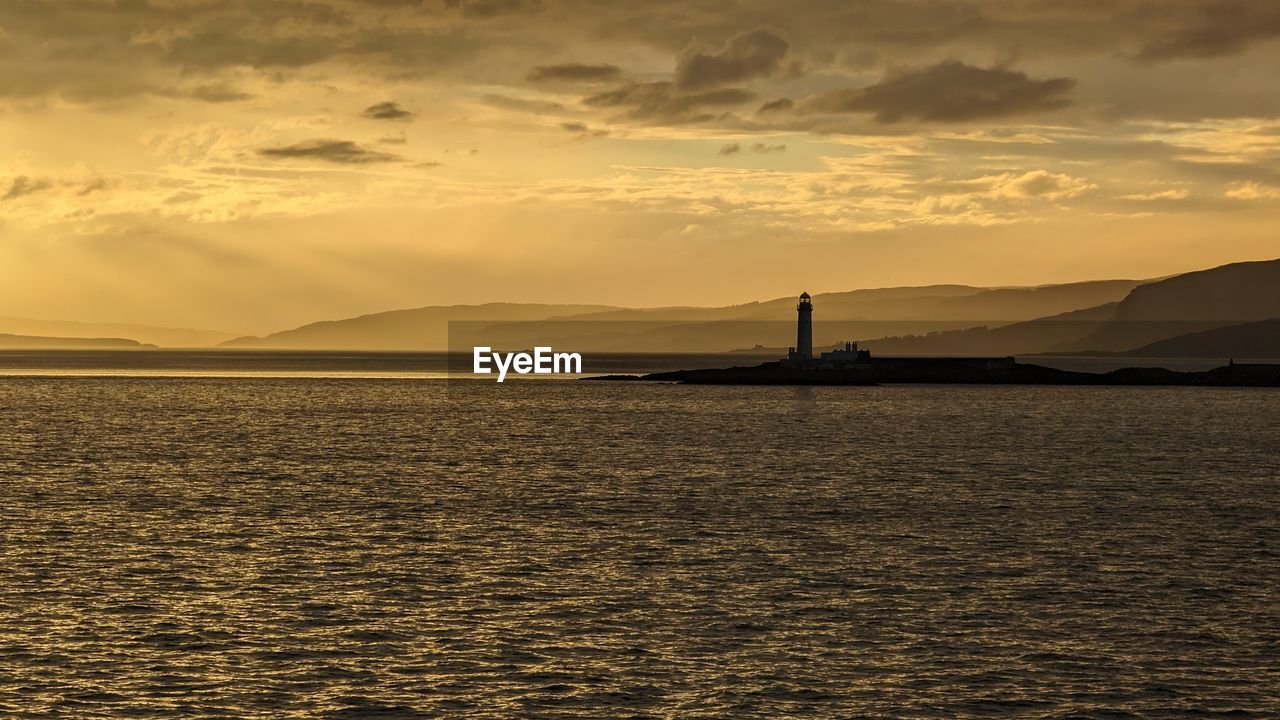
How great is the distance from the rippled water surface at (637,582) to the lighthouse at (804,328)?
257ft

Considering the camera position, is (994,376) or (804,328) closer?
(804,328)

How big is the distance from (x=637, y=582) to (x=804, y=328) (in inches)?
5231

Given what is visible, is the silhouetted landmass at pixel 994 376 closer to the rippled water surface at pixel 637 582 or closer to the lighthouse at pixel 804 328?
the lighthouse at pixel 804 328

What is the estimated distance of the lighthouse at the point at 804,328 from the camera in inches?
6097

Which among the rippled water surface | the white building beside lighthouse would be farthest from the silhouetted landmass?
the rippled water surface

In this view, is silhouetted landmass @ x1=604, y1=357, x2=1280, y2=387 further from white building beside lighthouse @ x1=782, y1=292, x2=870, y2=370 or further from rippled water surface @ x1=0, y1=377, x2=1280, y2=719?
rippled water surface @ x1=0, y1=377, x2=1280, y2=719

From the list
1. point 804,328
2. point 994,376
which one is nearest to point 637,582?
point 804,328

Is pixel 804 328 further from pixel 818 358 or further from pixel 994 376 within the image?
pixel 994 376

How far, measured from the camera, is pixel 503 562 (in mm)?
36281

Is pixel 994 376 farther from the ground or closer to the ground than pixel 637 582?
farther from the ground

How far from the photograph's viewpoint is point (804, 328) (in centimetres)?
16425

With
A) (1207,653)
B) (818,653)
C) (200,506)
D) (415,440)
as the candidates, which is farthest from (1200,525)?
(415,440)

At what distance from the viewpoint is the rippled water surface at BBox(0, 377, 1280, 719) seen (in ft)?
77.2

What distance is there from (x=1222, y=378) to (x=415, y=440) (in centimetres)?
14113
